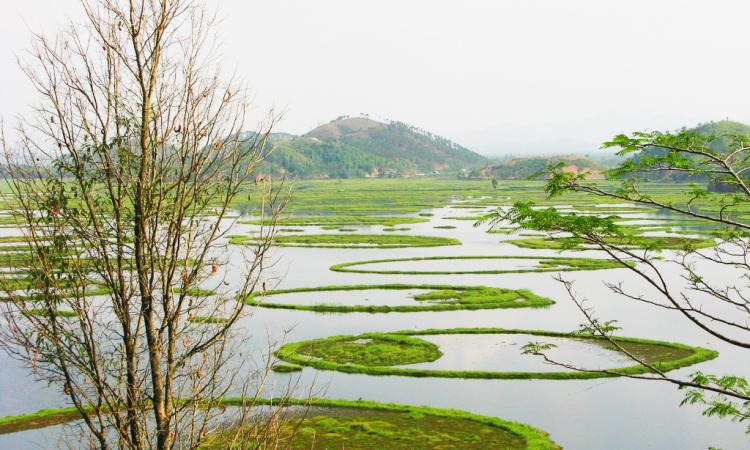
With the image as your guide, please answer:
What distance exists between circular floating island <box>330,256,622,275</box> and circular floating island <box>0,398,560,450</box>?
24.3m

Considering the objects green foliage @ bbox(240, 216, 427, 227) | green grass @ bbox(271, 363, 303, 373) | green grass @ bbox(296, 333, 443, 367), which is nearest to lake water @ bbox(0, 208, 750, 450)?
green grass @ bbox(271, 363, 303, 373)

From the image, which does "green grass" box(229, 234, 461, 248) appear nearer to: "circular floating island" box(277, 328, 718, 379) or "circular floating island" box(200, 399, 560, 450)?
"circular floating island" box(277, 328, 718, 379)

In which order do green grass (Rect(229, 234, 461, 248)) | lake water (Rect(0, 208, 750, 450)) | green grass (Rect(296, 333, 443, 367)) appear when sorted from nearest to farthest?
lake water (Rect(0, 208, 750, 450)) → green grass (Rect(296, 333, 443, 367)) → green grass (Rect(229, 234, 461, 248))

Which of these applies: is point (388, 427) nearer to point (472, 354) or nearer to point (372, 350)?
point (372, 350)

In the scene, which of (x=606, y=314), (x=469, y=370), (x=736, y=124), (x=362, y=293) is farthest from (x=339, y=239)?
(x=736, y=124)

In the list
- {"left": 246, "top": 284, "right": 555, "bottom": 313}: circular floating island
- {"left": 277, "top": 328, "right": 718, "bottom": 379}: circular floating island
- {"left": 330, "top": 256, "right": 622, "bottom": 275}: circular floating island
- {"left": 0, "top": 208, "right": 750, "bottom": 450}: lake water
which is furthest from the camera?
{"left": 330, "top": 256, "right": 622, "bottom": 275}: circular floating island

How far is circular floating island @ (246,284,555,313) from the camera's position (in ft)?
123

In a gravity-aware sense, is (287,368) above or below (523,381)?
above

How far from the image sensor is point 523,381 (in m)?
26.0

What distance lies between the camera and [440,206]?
10731 centimetres

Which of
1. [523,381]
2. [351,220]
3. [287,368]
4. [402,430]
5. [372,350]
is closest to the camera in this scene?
[402,430]

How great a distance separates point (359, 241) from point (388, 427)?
41.7 m

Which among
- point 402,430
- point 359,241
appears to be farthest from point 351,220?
point 402,430

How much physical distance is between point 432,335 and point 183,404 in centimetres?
2421
